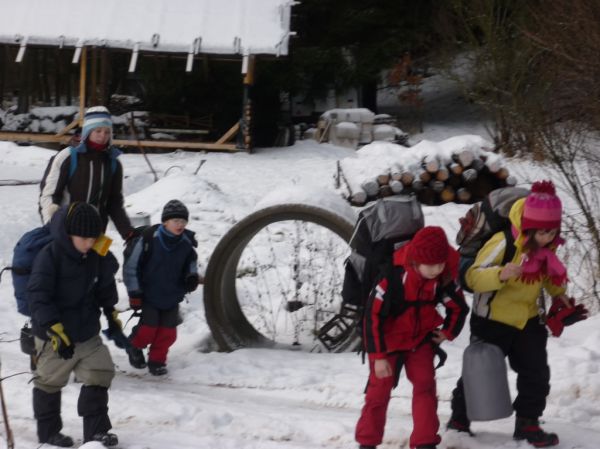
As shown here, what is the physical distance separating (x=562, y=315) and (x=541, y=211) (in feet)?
2.19

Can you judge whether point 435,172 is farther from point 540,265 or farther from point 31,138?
point 31,138

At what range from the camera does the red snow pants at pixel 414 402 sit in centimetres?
489

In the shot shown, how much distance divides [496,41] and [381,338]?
607 inches

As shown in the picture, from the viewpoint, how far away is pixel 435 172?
42.3 ft

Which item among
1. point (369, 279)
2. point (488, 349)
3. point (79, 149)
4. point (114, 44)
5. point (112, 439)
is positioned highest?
point (114, 44)

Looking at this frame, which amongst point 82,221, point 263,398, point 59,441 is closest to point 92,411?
point 59,441

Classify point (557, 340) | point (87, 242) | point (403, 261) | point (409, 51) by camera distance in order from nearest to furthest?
point (403, 261)
point (87, 242)
point (557, 340)
point (409, 51)

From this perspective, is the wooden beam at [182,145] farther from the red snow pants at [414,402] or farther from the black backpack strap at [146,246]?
the red snow pants at [414,402]

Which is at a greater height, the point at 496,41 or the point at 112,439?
the point at 496,41

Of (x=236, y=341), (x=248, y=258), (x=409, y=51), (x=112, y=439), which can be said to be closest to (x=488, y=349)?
(x=112, y=439)

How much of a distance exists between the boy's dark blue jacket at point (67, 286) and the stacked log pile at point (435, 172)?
744 cm

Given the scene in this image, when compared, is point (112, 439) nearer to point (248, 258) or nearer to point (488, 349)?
point (488, 349)

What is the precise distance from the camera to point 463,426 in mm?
5340

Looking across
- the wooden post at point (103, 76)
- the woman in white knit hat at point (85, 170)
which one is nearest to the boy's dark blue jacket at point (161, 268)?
the woman in white knit hat at point (85, 170)
